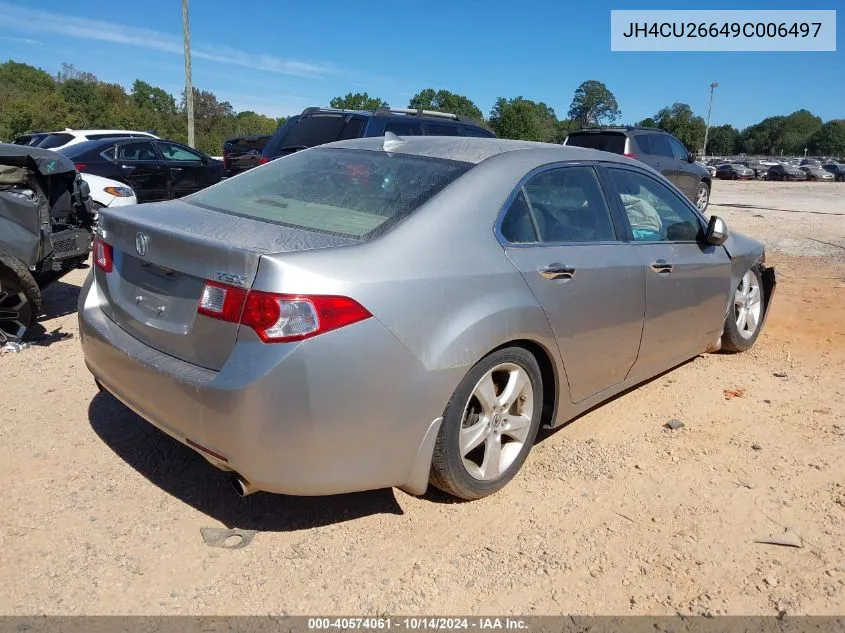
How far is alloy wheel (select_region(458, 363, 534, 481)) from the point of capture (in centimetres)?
286

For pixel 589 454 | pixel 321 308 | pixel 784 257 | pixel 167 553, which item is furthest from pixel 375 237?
pixel 784 257

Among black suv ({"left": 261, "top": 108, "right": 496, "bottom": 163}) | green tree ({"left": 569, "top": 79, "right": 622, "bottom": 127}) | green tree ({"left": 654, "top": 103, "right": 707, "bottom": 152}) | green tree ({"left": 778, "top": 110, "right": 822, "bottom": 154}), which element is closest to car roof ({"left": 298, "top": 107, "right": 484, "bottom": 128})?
black suv ({"left": 261, "top": 108, "right": 496, "bottom": 163})

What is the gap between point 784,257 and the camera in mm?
9477

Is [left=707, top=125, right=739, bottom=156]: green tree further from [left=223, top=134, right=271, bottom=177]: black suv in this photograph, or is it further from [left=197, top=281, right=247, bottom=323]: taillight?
[left=197, top=281, right=247, bottom=323]: taillight

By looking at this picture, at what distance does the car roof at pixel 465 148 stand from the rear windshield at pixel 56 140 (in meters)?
11.8

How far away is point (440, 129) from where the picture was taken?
983cm

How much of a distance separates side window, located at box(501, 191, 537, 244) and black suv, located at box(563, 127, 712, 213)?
31.6 ft

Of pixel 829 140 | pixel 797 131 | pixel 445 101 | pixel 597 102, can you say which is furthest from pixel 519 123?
pixel 797 131

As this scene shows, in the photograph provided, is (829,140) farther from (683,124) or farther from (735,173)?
Result: (735,173)

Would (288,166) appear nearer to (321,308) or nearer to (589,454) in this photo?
(321,308)

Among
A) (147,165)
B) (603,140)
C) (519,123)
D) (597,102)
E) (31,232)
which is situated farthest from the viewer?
(597,102)

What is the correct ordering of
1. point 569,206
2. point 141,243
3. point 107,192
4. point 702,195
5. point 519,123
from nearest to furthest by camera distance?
point 141,243 → point 569,206 → point 107,192 → point 702,195 → point 519,123

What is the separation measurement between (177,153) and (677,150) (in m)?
10.1

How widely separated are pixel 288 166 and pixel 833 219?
15467 millimetres
